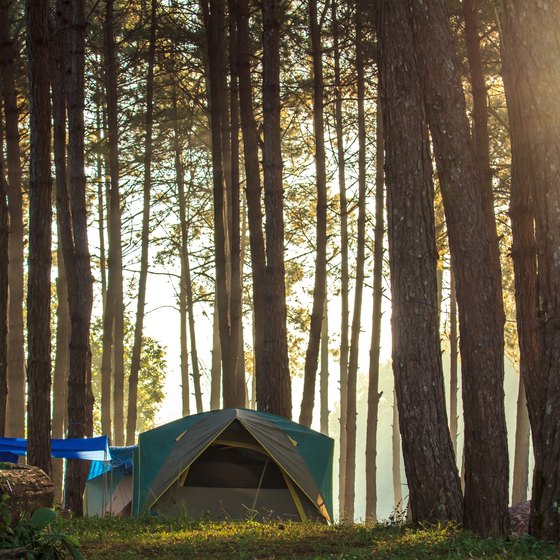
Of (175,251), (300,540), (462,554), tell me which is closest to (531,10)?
(462,554)

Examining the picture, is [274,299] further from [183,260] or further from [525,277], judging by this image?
[183,260]

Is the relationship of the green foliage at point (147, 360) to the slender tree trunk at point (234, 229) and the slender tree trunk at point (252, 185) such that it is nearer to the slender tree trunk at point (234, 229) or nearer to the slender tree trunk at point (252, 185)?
the slender tree trunk at point (234, 229)

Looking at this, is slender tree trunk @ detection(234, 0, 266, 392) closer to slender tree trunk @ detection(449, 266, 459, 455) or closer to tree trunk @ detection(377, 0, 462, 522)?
tree trunk @ detection(377, 0, 462, 522)

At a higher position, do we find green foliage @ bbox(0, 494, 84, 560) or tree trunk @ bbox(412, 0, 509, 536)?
tree trunk @ bbox(412, 0, 509, 536)

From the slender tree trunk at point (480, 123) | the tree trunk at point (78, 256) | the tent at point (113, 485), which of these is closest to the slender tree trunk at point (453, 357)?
the slender tree trunk at point (480, 123)

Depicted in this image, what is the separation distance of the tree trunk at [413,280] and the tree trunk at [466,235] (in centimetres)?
17

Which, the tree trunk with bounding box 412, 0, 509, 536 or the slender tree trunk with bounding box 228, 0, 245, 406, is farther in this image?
the slender tree trunk with bounding box 228, 0, 245, 406

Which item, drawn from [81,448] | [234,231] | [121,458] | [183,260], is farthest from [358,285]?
[81,448]

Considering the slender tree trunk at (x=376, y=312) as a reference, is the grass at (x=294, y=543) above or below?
below

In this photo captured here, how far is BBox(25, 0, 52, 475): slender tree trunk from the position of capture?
1232 centimetres

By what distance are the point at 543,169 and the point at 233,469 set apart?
8.55 metres

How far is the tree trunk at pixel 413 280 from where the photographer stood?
9117 millimetres

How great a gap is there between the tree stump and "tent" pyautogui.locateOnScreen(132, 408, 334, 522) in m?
6.27

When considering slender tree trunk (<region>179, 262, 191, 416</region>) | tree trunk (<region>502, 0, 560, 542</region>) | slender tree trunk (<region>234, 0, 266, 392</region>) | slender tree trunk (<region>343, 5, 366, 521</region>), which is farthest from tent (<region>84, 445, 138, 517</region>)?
slender tree trunk (<region>179, 262, 191, 416</region>)
